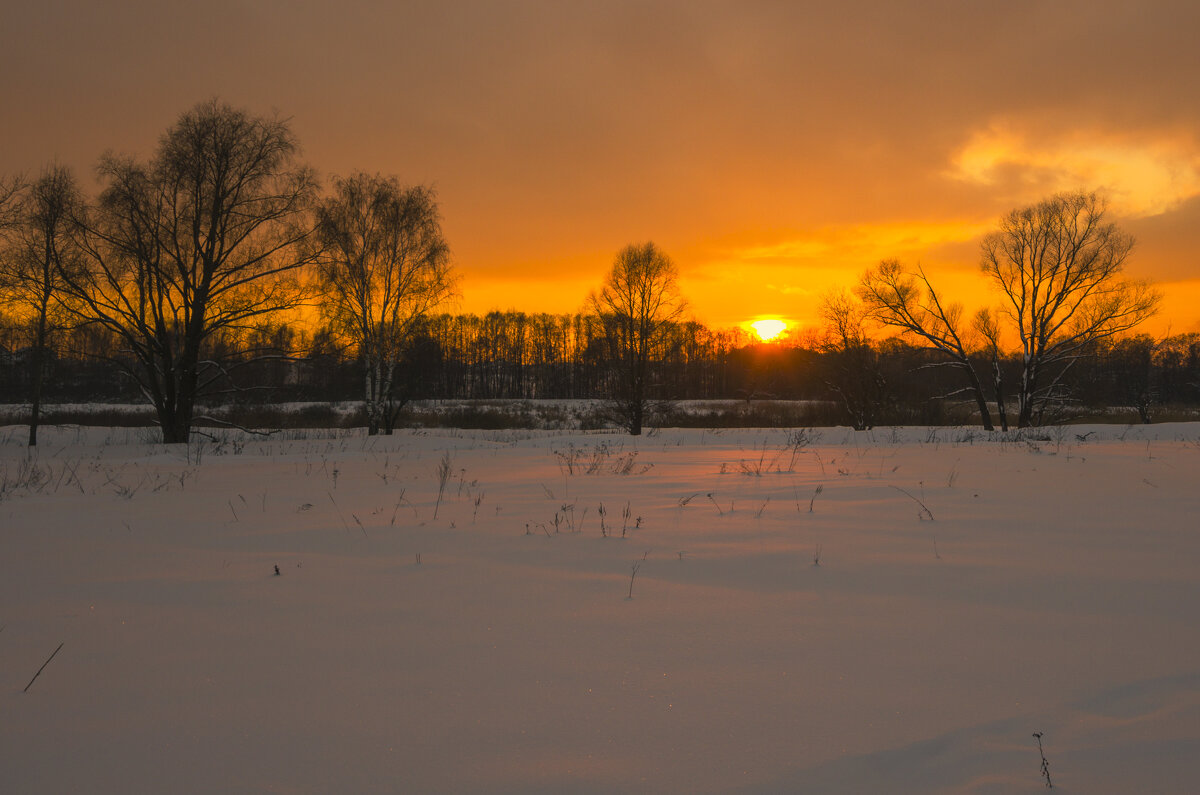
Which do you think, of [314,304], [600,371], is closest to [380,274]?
[314,304]

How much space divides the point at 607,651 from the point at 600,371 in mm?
35274

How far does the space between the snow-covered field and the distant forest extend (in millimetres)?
15467

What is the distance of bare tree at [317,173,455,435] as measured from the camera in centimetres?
2184

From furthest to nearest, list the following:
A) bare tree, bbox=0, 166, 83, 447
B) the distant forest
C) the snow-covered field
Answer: the distant forest < bare tree, bbox=0, 166, 83, 447 < the snow-covered field

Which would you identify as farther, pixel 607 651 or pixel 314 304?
pixel 314 304

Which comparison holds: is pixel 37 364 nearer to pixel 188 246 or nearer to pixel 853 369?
pixel 188 246

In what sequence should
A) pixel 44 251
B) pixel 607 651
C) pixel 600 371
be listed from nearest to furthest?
pixel 607 651, pixel 44 251, pixel 600 371

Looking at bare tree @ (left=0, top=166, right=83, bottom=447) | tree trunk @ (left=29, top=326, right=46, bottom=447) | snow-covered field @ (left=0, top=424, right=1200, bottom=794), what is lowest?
snow-covered field @ (left=0, top=424, right=1200, bottom=794)

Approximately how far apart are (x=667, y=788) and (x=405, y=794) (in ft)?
2.08

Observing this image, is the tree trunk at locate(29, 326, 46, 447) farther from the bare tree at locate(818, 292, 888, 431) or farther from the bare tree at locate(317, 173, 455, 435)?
the bare tree at locate(818, 292, 888, 431)

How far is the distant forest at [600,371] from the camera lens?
68.3 feet

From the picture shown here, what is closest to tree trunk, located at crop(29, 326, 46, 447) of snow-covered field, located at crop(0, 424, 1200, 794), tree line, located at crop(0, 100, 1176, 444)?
tree line, located at crop(0, 100, 1176, 444)

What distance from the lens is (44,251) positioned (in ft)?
57.4

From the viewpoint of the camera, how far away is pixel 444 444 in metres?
18.0
